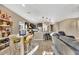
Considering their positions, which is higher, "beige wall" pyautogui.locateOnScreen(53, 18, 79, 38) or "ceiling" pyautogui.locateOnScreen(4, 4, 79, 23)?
"ceiling" pyautogui.locateOnScreen(4, 4, 79, 23)

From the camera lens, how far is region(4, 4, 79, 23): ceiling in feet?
10.3

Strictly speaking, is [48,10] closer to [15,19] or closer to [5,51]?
[15,19]

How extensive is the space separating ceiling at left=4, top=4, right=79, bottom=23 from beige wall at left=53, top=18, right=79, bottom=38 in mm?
94

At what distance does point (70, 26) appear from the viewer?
3.14 metres

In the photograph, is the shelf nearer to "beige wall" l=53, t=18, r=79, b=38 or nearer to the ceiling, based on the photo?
the ceiling

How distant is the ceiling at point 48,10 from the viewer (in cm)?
314

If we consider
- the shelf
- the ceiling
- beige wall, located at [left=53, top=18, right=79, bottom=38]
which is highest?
the ceiling

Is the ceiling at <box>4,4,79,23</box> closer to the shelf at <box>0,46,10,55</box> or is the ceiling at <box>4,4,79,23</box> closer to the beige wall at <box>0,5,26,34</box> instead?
the beige wall at <box>0,5,26,34</box>

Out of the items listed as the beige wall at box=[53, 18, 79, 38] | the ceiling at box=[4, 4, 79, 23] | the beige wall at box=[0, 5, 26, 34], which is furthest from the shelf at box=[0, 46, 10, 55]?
the beige wall at box=[53, 18, 79, 38]

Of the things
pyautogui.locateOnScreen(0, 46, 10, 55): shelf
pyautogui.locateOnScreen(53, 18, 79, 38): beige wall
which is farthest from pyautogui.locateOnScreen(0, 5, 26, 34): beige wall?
pyautogui.locateOnScreen(53, 18, 79, 38): beige wall

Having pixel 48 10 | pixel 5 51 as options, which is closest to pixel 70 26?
pixel 48 10

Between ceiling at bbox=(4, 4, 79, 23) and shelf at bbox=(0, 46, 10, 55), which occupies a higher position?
ceiling at bbox=(4, 4, 79, 23)

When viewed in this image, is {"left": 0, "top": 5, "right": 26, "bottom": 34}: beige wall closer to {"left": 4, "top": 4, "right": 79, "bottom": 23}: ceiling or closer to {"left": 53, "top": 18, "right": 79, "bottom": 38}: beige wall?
{"left": 4, "top": 4, "right": 79, "bottom": 23}: ceiling
